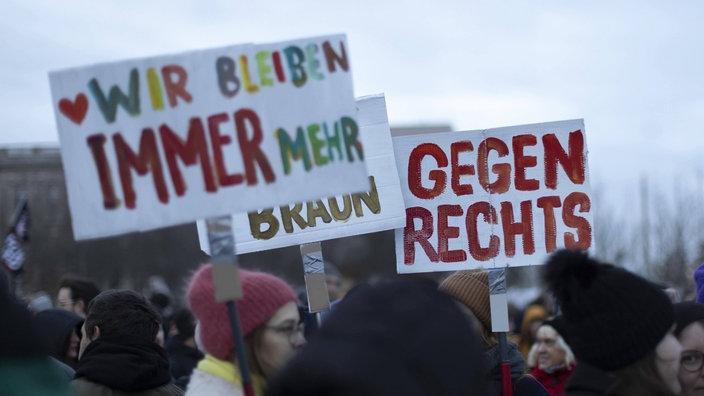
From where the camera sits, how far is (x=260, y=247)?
497cm

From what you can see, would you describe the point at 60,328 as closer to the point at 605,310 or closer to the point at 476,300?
the point at 476,300

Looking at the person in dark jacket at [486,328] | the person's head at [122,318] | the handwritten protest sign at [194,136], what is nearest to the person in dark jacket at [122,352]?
the person's head at [122,318]

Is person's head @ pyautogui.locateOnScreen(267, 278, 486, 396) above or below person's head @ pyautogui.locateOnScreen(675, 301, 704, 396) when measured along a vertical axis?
above

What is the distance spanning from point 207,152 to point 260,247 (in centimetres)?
156

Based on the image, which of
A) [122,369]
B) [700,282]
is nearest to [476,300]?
[122,369]

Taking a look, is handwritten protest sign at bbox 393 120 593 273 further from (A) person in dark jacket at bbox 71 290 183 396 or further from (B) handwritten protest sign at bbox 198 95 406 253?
(A) person in dark jacket at bbox 71 290 183 396

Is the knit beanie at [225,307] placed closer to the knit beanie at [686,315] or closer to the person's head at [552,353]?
the knit beanie at [686,315]

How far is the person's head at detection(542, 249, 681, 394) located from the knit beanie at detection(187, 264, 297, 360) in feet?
3.24

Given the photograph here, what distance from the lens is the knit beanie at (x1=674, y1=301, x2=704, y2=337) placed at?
457 centimetres

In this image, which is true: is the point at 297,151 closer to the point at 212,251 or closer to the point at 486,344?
the point at 212,251

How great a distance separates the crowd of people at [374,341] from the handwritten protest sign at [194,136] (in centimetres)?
41

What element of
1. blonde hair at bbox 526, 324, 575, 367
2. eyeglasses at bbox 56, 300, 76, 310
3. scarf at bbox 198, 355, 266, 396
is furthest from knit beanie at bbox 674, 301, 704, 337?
eyeglasses at bbox 56, 300, 76, 310

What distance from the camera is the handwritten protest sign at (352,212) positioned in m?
5.00

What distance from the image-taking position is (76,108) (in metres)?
3.39
